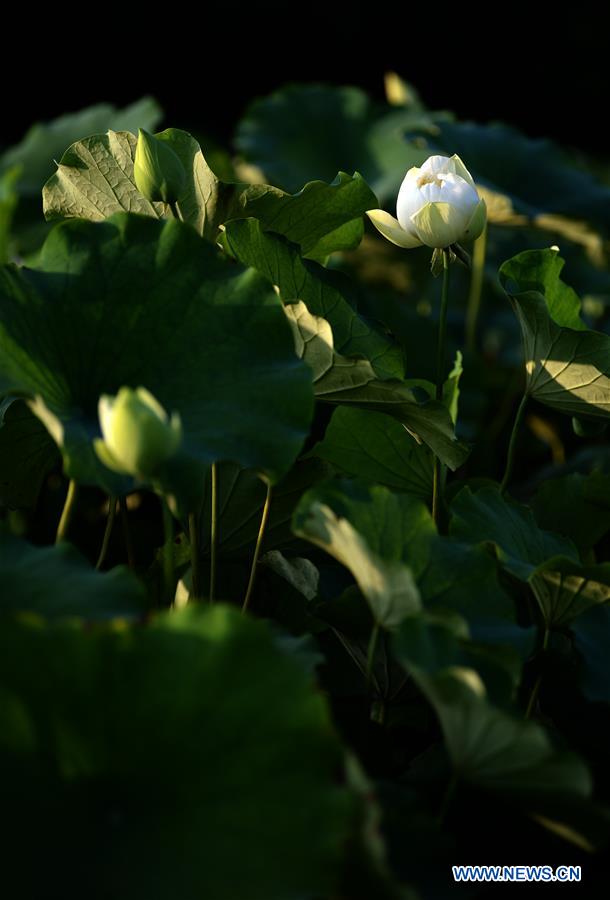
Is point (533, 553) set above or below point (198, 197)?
below

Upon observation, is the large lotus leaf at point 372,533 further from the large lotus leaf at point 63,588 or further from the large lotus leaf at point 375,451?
the large lotus leaf at point 375,451

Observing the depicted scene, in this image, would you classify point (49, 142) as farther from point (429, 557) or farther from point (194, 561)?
point (429, 557)

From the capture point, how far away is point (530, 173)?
173 cm

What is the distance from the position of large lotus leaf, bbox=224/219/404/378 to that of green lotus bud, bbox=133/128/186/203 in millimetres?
58

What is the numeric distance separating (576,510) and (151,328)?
0.43m

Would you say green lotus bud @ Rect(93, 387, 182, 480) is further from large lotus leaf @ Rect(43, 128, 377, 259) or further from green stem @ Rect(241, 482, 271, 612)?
large lotus leaf @ Rect(43, 128, 377, 259)

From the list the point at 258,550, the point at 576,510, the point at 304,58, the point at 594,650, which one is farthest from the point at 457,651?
the point at 304,58

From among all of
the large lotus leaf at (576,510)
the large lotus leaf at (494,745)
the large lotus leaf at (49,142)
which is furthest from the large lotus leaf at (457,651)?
the large lotus leaf at (49,142)

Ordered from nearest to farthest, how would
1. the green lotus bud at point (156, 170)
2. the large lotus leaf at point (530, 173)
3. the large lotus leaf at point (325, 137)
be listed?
1. the green lotus bud at point (156, 170)
2. the large lotus leaf at point (530, 173)
3. the large lotus leaf at point (325, 137)

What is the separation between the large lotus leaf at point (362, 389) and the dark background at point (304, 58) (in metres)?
4.74

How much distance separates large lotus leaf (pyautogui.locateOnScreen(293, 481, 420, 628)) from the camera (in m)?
0.68

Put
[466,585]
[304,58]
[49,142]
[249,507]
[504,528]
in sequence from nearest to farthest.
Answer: [466,585], [504,528], [249,507], [49,142], [304,58]

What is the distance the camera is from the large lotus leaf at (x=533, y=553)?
31.3 inches

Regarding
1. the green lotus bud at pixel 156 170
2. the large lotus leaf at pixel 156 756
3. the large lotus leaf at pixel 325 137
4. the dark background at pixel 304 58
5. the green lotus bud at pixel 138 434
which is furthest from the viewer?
the dark background at pixel 304 58
